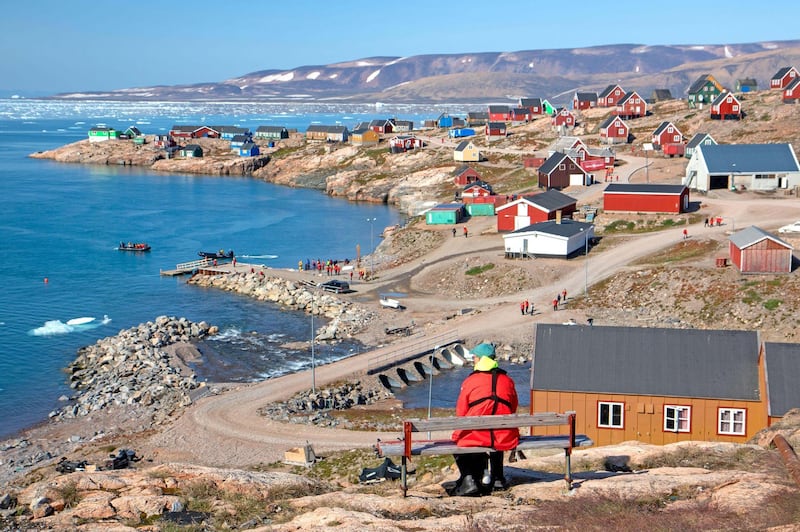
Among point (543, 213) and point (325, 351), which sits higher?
point (543, 213)

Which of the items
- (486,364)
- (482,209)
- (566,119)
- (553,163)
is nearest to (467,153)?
(566,119)

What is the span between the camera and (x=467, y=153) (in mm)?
114812

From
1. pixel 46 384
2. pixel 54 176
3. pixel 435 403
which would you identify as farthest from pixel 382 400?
pixel 54 176

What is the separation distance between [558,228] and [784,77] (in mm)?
78260

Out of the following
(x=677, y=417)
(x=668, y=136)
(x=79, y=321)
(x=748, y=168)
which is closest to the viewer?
(x=677, y=417)

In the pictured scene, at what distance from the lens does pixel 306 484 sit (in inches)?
674

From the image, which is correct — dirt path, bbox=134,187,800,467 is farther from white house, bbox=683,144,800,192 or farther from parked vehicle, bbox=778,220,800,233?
parked vehicle, bbox=778,220,800,233

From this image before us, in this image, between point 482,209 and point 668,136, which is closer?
point 482,209

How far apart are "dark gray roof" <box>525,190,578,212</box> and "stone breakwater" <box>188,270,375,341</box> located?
1859cm

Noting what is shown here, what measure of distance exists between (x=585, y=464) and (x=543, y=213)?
172 feet

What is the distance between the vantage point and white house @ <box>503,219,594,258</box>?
200 feet

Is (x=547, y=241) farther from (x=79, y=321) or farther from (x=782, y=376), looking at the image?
(x=782, y=376)

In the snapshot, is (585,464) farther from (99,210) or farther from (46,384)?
(99,210)

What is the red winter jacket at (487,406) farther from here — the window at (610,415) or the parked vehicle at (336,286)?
the parked vehicle at (336,286)
